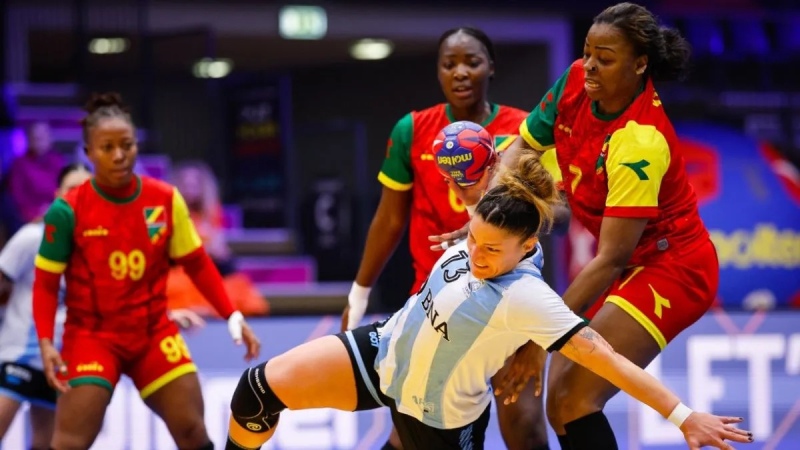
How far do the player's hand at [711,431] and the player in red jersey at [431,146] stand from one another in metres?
1.30

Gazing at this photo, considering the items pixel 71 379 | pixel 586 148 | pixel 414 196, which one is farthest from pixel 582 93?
pixel 71 379

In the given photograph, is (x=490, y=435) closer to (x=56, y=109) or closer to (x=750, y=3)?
(x=56, y=109)

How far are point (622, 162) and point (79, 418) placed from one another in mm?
2308

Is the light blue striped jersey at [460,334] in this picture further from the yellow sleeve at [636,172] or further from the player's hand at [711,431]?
the player's hand at [711,431]

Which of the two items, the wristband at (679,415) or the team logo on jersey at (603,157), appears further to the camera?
the team logo on jersey at (603,157)

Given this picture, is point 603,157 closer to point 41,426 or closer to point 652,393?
point 652,393

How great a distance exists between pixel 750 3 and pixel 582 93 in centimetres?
949

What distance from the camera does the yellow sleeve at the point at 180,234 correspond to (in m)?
5.18

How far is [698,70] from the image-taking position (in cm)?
1298

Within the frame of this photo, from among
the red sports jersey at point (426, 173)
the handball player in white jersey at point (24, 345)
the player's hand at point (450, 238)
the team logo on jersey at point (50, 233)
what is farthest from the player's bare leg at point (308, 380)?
the handball player in white jersey at point (24, 345)

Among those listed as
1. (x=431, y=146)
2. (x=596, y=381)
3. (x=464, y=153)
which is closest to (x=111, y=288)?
(x=431, y=146)

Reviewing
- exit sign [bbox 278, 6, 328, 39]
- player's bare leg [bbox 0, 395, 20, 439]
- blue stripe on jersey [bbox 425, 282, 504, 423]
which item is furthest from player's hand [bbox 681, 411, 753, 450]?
exit sign [bbox 278, 6, 328, 39]

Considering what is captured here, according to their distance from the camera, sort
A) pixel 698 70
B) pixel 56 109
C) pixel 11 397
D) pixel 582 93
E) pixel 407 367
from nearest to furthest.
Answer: pixel 407 367 < pixel 582 93 < pixel 11 397 < pixel 56 109 < pixel 698 70

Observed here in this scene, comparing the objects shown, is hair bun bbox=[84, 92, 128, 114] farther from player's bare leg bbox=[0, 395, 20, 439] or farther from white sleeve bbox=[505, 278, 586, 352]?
white sleeve bbox=[505, 278, 586, 352]
